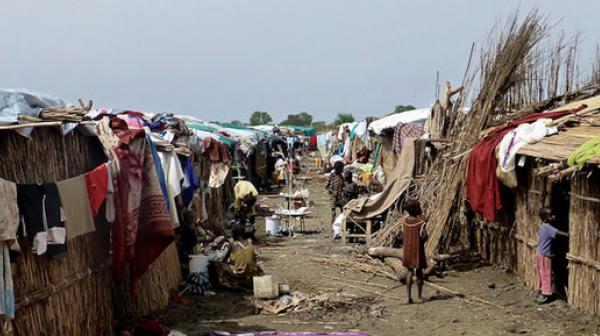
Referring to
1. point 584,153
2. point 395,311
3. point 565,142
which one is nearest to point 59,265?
point 395,311

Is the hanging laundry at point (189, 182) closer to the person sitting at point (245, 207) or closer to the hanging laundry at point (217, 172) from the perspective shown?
the hanging laundry at point (217, 172)

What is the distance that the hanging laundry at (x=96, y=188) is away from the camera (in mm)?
6812

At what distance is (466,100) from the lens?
1266cm

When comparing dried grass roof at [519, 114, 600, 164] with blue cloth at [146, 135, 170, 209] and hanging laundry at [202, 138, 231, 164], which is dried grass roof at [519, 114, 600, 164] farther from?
hanging laundry at [202, 138, 231, 164]

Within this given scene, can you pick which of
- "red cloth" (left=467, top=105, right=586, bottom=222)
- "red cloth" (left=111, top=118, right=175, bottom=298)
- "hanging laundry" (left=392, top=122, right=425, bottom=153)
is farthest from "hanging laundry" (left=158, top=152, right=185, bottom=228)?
"hanging laundry" (left=392, top=122, right=425, bottom=153)

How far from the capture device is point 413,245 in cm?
949

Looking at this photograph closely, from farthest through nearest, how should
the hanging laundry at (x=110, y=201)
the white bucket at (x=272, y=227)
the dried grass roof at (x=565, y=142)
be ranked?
the white bucket at (x=272, y=227), the dried grass roof at (x=565, y=142), the hanging laundry at (x=110, y=201)

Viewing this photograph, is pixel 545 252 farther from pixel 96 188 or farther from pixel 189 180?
pixel 96 188

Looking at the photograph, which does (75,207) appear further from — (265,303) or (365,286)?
(365,286)

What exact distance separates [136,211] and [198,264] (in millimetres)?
3102

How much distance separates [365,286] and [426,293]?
1.07m

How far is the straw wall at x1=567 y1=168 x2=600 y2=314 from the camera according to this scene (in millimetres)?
7973

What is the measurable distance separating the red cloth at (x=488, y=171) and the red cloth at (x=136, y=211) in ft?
17.2

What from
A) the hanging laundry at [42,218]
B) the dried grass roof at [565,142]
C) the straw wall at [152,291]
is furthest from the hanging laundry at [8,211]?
the dried grass roof at [565,142]
